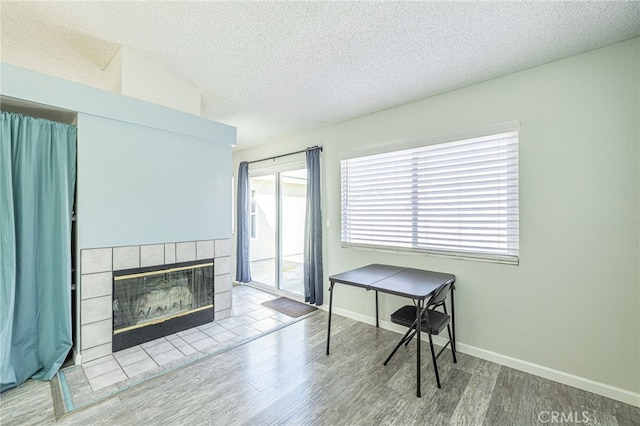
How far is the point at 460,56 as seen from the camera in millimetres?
2160

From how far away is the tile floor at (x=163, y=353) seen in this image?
6.75 feet

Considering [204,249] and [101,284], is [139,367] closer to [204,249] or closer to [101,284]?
[101,284]

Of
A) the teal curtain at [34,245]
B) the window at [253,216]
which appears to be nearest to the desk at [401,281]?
the teal curtain at [34,245]

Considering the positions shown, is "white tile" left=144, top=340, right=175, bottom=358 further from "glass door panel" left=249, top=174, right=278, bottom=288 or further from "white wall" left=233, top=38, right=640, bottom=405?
"white wall" left=233, top=38, right=640, bottom=405

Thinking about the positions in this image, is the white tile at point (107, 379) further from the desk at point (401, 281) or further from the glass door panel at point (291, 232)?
the glass door panel at point (291, 232)

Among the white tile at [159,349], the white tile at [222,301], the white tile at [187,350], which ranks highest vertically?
the white tile at [222,301]

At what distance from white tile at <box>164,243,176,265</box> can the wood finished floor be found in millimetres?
1074

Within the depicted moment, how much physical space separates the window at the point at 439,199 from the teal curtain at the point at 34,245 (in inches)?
113

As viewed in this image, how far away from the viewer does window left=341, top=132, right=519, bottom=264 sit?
95.9 inches

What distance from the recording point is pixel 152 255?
2732 mm

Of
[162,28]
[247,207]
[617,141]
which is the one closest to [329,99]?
[162,28]

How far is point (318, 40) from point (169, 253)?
250cm

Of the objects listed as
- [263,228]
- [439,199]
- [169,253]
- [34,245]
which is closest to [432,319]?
[439,199]

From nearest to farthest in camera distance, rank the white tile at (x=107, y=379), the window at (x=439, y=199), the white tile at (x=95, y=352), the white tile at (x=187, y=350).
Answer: the white tile at (x=107, y=379), the white tile at (x=95, y=352), the window at (x=439, y=199), the white tile at (x=187, y=350)
